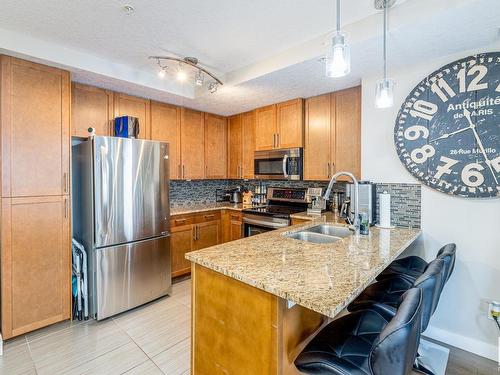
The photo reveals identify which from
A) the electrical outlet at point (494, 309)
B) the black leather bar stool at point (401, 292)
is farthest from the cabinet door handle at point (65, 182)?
the electrical outlet at point (494, 309)

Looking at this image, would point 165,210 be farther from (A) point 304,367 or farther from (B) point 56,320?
(A) point 304,367

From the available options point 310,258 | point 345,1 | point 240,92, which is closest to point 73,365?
point 310,258

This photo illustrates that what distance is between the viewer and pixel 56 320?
243 centimetres

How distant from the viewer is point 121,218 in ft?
8.66

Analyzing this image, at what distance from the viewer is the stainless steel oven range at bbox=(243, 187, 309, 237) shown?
10.9ft

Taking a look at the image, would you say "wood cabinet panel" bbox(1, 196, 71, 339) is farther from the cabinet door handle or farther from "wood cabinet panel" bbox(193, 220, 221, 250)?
"wood cabinet panel" bbox(193, 220, 221, 250)

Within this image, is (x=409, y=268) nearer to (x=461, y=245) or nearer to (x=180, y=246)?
(x=461, y=245)

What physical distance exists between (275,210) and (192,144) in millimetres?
1488

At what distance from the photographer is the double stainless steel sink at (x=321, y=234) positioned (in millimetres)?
2215

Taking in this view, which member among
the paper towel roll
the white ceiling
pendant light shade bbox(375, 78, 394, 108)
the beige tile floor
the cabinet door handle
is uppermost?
the white ceiling

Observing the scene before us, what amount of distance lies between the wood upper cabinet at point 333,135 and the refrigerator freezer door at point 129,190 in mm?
1732

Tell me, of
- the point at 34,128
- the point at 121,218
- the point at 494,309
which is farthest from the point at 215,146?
the point at 494,309

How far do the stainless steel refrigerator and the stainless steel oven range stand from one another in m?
1.10

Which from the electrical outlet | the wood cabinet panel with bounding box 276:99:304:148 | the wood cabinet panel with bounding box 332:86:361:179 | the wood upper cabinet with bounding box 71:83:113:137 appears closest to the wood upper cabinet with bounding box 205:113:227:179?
the wood cabinet panel with bounding box 276:99:304:148
